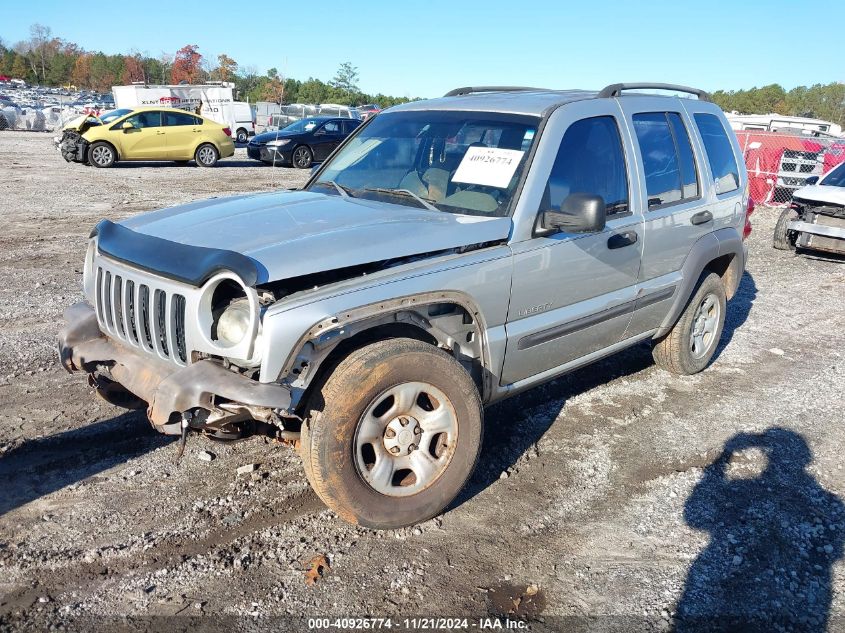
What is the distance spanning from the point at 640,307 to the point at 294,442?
2.55m

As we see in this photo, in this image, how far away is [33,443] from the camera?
4.16 m

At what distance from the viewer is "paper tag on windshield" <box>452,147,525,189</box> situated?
397 cm

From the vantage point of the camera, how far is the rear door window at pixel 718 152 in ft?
17.7

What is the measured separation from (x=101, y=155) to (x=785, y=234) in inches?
669

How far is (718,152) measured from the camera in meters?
5.56

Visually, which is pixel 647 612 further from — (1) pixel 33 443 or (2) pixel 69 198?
(2) pixel 69 198

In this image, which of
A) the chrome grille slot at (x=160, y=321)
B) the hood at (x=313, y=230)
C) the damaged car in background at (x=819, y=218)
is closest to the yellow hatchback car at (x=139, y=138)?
the damaged car in background at (x=819, y=218)

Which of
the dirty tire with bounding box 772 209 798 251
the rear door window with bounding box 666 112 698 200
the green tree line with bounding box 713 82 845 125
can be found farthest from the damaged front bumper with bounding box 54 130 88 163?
the green tree line with bounding box 713 82 845 125

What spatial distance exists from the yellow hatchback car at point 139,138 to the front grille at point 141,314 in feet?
58.8

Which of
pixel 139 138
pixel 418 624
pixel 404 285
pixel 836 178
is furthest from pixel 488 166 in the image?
pixel 139 138

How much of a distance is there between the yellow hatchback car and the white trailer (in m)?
11.5

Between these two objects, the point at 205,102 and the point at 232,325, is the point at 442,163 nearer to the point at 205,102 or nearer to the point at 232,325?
the point at 232,325

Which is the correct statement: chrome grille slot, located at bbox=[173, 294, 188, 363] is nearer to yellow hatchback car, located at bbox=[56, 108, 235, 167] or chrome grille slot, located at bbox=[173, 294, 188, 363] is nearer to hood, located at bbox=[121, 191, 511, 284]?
hood, located at bbox=[121, 191, 511, 284]

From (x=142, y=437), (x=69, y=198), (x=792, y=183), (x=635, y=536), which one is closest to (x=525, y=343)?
(x=635, y=536)
